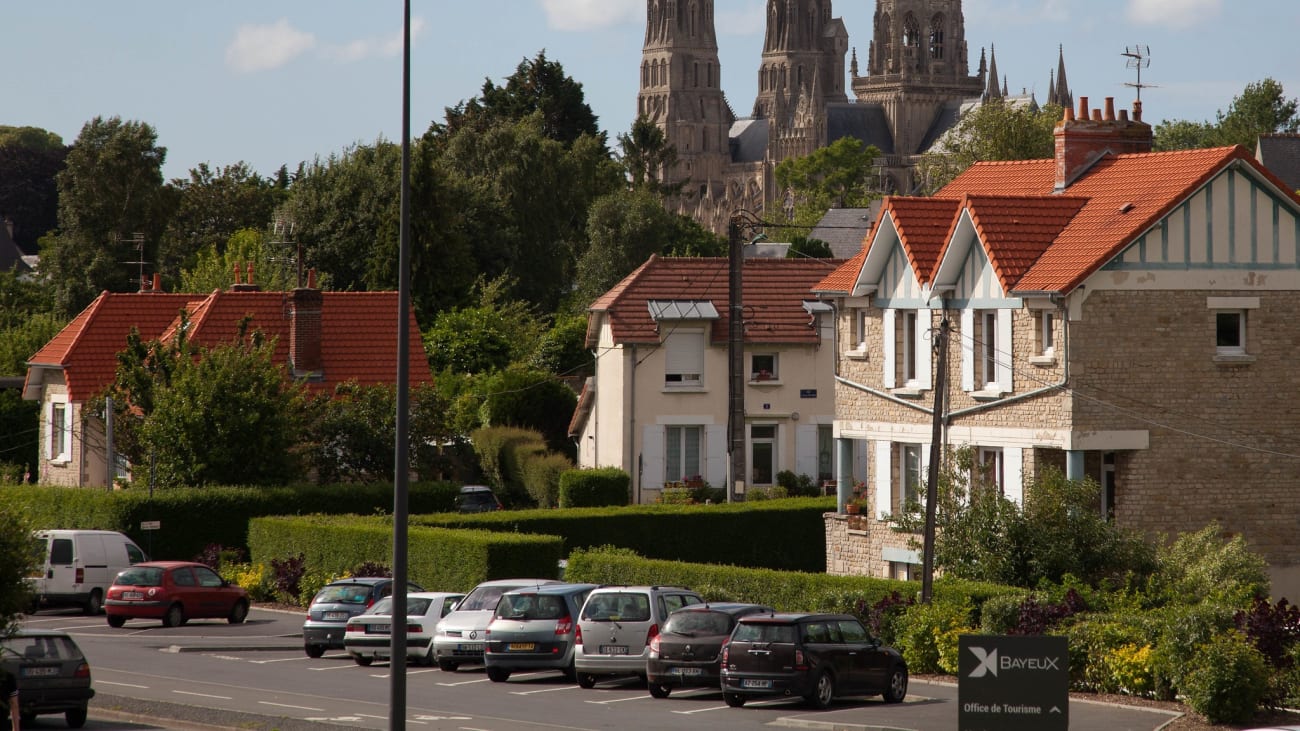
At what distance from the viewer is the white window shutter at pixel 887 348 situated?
4106 centimetres

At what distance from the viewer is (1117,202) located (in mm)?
37781

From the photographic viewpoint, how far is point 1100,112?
41906 millimetres

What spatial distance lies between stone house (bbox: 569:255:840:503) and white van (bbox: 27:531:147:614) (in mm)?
18494

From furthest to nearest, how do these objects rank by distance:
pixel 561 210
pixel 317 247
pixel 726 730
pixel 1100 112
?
1. pixel 561 210
2. pixel 317 247
3. pixel 1100 112
4. pixel 726 730

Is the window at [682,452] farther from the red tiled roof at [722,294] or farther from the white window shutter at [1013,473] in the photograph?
the white window shutter at [1013,473]

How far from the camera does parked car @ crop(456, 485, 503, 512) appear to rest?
56031mm

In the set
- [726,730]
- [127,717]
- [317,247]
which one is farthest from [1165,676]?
[317,247]

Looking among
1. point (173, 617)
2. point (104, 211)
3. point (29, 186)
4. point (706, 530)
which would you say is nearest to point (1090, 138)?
point (706, 530)

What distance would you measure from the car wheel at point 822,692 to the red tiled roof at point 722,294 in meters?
29.5

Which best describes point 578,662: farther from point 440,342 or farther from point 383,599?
point 440,342

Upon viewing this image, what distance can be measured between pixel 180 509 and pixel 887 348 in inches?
643

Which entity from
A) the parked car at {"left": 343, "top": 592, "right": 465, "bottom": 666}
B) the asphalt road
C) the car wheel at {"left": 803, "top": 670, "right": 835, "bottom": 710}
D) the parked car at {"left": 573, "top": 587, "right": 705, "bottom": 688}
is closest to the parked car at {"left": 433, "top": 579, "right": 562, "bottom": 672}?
the asphalt road

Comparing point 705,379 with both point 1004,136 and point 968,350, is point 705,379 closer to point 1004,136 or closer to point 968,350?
point 968,350

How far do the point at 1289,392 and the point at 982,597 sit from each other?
32.0 ft
